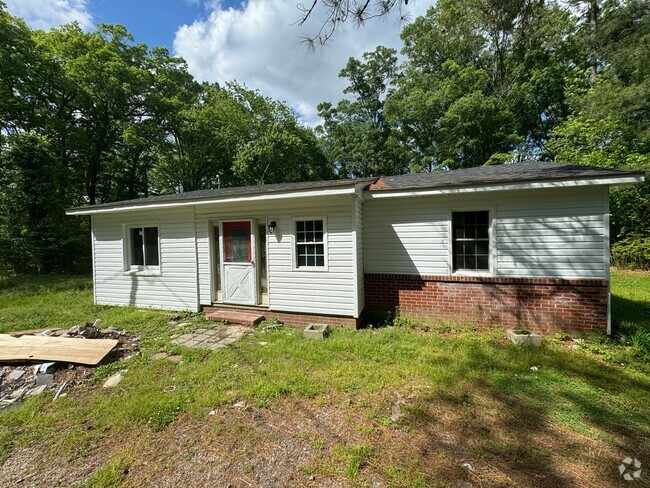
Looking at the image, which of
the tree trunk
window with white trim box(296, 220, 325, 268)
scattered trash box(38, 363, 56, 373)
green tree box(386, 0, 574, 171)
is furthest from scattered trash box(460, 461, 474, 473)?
green tree box(386, 0, 574, 171)

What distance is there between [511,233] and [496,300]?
135cm

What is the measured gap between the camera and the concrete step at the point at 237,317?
621 centimetres

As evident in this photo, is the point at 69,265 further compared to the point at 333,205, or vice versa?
the point at 69,265

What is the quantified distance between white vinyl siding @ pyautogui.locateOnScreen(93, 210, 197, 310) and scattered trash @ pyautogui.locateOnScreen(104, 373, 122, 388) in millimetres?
3050

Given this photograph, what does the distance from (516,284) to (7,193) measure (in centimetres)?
1923

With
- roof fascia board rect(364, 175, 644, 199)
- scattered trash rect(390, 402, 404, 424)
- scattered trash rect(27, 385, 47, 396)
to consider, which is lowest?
scattered trash rect(390, 402, 404, 424)

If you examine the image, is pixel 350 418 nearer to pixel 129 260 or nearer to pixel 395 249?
pixel 395 249

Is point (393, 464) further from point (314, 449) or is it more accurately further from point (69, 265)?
point (69, 265)

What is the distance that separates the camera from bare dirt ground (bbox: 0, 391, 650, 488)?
2.25 meters

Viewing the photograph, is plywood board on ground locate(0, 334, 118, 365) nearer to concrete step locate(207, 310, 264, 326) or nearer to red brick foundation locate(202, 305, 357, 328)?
concrete step locate(207, 310, 264, 326)

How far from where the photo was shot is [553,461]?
238 centimetres

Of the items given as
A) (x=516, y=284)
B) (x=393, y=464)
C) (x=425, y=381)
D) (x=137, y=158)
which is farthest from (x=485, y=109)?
(x=137, y=158)

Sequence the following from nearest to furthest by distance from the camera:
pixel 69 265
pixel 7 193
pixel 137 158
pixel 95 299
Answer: pixel 95 299 → pixel 7 193 → pixel 69 265 → pixel 137 158

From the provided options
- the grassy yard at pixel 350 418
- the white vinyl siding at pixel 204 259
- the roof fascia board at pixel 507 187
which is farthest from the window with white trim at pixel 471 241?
the white vinyl siding at pixel 204 259
